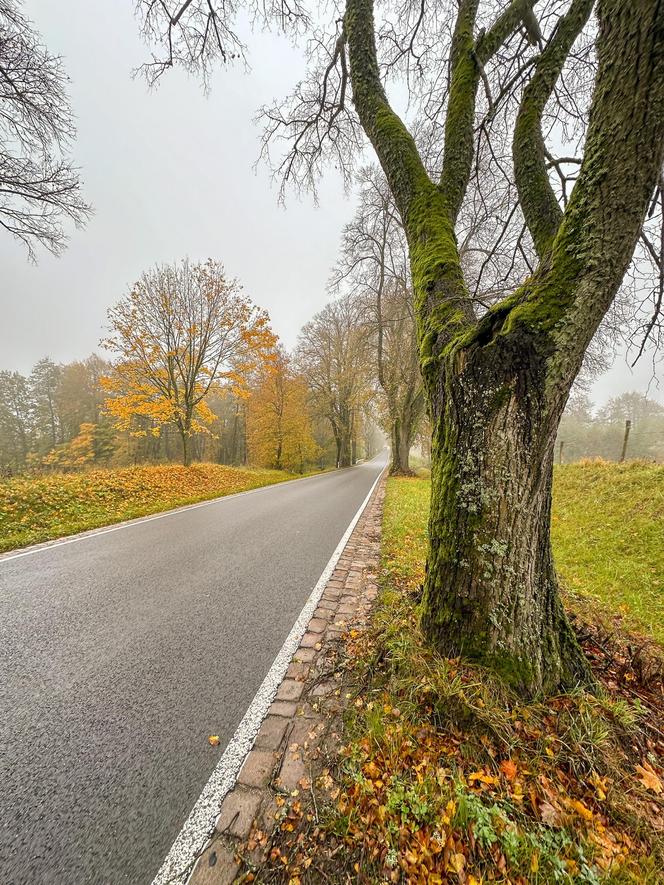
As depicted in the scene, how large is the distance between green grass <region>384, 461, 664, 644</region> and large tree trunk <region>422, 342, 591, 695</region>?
1.41m

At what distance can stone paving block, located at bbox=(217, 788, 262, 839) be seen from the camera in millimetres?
1313

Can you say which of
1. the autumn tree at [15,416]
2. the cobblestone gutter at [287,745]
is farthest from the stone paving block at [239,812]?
the autumn tree at [15,416]

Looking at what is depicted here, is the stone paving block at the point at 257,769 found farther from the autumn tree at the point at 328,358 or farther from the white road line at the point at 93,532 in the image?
the autumn tree at the point at 328,358

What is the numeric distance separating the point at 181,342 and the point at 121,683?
1223 cm

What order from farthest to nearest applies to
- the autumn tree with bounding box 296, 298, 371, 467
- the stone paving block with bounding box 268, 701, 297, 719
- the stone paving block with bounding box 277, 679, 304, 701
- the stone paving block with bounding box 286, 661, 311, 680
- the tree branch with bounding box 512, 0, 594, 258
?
the autumn tree with bounding box 296, 298, 371, 467, the tree branch with bounding box 512, 0, 594, 258, the stone paving block with bounding box 286, 661, 311, 680, the stone paving block with bounding box 277, 679, 304, 701, the stone paving block with bounding box 268, 701, 297, 719

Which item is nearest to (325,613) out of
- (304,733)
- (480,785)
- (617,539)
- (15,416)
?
(304,733)

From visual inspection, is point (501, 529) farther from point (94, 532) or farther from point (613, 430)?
point (613, 430)

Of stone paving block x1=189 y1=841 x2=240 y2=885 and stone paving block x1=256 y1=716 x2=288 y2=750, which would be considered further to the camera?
stone paving block x1=256 y1=716 x2=288 y2=750

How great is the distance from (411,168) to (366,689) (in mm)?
3950

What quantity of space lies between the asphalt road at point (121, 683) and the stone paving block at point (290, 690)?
0.65 ft

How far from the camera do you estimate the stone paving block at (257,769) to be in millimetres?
1520

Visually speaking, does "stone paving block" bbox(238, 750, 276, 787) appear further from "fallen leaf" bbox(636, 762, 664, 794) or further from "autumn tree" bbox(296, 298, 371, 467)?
"autumn tree" bbox(296, 298, 371, 467)

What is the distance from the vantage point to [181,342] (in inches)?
475

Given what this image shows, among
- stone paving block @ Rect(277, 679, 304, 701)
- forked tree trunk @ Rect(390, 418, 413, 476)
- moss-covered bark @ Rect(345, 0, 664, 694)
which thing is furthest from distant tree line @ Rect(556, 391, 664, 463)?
stone paving block @ Rect(277, 679, 304, 701)
